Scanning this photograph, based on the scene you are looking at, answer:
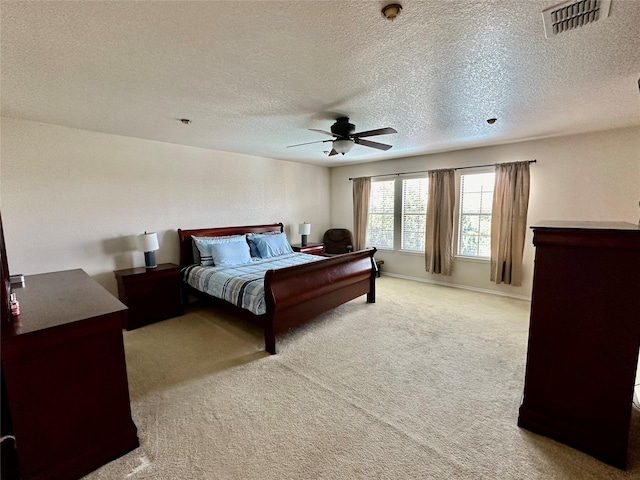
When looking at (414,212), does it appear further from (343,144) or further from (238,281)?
(238,281)

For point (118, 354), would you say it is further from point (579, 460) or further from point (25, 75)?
point (579, 460)

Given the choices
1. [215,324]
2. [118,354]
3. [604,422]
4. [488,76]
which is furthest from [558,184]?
[118,354]

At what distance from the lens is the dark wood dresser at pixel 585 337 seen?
156 cm

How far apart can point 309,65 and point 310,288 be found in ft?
7.30

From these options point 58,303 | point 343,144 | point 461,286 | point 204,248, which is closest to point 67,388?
point 58,303

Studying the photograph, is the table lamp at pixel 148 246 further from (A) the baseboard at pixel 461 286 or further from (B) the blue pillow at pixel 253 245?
(A) the baseboard at pixel 461 286

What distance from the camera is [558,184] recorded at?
410 centimetres

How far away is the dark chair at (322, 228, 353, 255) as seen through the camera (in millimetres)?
6399

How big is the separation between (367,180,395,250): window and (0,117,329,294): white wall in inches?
101

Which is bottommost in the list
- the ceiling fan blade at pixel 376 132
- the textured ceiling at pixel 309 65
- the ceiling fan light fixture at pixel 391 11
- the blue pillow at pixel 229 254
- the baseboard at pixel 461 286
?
the baseboard at pixel 461 286

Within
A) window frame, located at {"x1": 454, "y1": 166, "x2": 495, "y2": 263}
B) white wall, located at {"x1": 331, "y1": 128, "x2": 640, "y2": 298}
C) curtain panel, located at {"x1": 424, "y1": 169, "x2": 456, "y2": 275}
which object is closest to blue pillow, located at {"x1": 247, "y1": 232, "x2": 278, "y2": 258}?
curtain panel, located at {"x1": 424, "y1": 169, "x2": 456, "y2": 275}

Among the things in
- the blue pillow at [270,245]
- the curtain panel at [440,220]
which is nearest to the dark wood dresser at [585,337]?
the curtain panel at [440,220]

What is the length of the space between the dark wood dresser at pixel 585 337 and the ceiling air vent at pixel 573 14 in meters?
1.12

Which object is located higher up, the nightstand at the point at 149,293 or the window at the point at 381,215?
the window at the point at 381,215
